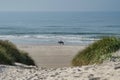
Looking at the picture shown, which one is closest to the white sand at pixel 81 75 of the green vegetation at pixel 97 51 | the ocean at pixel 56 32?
the green vegetation at pixel 97 51

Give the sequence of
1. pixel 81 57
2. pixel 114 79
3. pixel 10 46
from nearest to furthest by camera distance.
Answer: pixel 114 79 < pixel 81 57 < pixel 10 46

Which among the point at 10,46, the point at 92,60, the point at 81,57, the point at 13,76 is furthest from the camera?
the point at 10,46

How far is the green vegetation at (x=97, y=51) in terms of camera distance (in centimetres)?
1446

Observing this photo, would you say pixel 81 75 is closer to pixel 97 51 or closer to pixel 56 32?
pixel 97 51

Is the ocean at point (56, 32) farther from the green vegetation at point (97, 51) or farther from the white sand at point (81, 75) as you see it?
the white sand at point (81, 75)

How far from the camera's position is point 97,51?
14.9 m

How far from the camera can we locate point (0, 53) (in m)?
14.5

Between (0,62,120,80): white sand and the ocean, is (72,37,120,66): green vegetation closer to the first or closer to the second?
(0,62,120,80): white sand

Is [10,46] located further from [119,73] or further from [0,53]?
[119,73]

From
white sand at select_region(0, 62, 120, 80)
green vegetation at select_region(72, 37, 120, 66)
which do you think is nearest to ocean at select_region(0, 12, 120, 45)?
green vegetation at select_region(72, 37, 120, 66)

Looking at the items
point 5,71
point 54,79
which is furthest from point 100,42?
point 54,79

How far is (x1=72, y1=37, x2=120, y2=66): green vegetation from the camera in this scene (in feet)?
47.4

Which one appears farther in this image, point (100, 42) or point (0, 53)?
point (100, 42)

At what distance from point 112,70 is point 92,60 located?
16.8 ft
